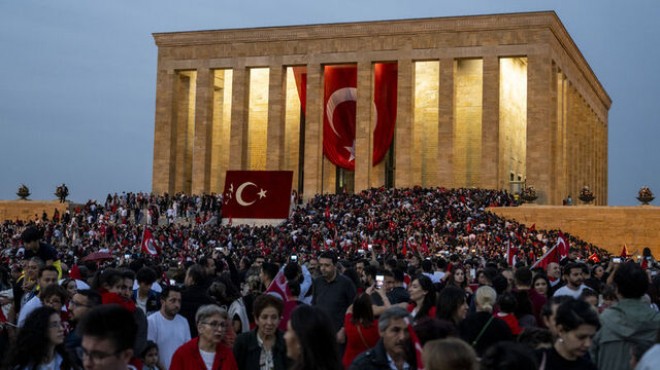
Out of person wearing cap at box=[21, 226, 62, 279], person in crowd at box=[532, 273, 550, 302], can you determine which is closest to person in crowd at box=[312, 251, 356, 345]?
person in crowd at box=[532, 273, 550, 302]

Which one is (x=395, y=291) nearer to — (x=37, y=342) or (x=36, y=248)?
(x=36, y=248)

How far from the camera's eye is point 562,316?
559 centimetres

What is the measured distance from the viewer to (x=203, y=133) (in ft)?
168

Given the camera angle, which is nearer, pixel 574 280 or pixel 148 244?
pixel 574 280

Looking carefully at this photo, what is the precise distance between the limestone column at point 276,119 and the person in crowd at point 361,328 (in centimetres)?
4262

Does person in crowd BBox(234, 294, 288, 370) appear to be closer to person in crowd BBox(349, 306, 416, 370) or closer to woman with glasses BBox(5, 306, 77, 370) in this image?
person in crowd BBox(349, 306, 416, 370)

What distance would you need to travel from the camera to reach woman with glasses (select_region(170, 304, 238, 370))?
6301mm

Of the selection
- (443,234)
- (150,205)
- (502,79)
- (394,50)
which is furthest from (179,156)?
(443,234)

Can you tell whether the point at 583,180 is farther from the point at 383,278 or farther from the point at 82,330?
the point at 82,330

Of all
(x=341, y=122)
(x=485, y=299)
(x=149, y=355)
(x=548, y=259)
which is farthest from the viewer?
(x=341, y=122)

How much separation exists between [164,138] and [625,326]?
47463 mm

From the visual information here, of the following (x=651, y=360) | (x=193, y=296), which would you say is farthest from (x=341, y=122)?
(x=651, y=360)

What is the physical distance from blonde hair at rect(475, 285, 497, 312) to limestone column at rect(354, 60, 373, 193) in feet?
131

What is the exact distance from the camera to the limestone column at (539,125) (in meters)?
Answer: 45.3
